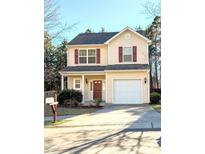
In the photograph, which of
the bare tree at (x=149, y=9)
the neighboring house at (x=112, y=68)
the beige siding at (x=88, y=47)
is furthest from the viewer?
the beige siding at (x=88, y=47)

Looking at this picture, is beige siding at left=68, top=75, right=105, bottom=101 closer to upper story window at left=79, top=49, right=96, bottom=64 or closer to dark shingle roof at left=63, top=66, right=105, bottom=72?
dark shingle roof at left=63, top=66, right=105, bottom=72

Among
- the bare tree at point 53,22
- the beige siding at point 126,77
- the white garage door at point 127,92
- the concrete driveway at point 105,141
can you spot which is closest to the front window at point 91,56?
the beige siding at point 126,77

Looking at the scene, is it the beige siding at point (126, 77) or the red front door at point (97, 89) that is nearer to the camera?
the beige siding at point (126, 77)

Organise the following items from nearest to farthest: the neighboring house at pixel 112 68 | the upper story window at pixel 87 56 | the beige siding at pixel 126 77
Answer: the beige siding at pixel 126 77
the neighboring house at pixel 112 68
the upper story window at pixel 87 56

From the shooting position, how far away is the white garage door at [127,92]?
726 inches

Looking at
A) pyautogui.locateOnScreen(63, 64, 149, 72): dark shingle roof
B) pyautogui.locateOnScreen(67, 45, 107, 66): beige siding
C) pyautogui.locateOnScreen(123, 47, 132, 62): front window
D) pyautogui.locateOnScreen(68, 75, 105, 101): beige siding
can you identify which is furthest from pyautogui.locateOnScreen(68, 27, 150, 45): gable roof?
pyautogui.locateOnScreen(68, 75, 105, 101): beige siding

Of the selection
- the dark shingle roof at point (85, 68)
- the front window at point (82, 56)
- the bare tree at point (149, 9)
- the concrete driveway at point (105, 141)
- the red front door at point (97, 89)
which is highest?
the bare tree at point (149, 9)

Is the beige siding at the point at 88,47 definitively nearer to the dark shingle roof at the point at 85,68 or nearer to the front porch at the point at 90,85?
the dark shingle roof at the point at 85,68

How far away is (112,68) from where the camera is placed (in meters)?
18.5

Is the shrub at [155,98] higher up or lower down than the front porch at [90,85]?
lower down

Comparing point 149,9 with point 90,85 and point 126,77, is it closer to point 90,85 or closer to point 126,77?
point 126,77

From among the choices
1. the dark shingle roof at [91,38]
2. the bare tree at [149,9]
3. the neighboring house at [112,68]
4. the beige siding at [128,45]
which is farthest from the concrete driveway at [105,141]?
the dark shingle roof at [91,38]
